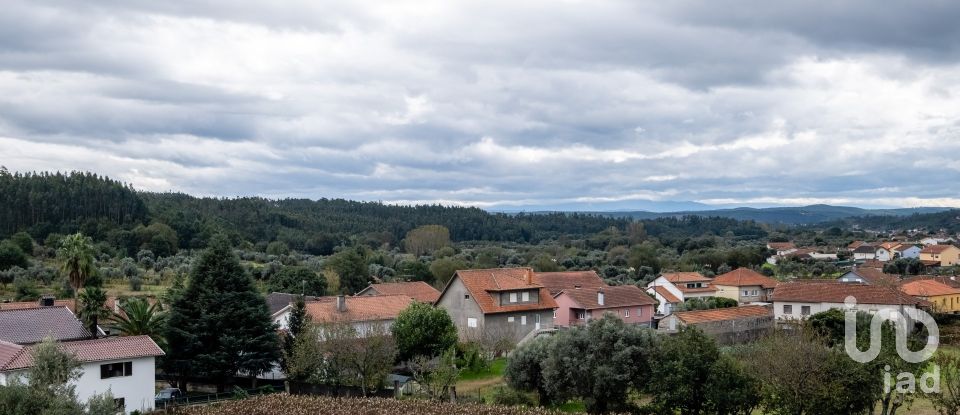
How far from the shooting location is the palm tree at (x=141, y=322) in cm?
3962

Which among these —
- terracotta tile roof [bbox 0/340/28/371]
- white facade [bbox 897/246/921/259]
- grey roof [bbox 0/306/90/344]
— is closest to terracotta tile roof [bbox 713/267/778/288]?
grey roof [bbox 0/306/90/344]

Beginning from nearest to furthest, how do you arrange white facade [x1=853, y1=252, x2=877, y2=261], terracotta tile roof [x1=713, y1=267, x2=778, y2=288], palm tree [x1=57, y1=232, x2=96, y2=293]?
palm tree [x1=57, y1=232, x2=96, y2=293], terracotta tile roof [x1=713, y1=267, x2=778, y2=288], white facade [x1=853, y1=252, x2=877, y2=261]

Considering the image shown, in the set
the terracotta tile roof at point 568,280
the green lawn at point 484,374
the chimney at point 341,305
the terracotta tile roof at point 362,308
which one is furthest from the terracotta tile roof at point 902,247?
the chimney at point 341,305

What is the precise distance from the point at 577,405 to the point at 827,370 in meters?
10.8

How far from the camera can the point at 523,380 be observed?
35000 mm

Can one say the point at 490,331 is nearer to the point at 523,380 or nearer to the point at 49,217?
the point at 523,380

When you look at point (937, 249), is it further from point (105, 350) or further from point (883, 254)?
point (105, 350)

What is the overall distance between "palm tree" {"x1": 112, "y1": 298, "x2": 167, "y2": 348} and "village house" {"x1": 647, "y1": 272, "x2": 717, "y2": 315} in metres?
43.8

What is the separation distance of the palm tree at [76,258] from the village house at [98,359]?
4333 mm

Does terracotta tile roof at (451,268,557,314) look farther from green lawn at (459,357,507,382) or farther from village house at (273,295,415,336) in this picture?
green lawn at (459,357,507,382)

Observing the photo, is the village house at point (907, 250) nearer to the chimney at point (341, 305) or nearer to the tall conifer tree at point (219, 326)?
the chimney at point (341, 305)

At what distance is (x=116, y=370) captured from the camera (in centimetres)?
3431

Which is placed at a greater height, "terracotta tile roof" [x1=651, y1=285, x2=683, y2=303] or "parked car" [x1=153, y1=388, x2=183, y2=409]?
"terracotta tile roof" [x1=651, y1=285, x2=683, y2=303]

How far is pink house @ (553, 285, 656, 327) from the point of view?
55969mm
